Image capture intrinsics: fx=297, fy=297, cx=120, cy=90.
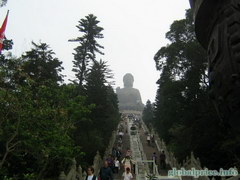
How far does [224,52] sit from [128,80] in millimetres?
85029

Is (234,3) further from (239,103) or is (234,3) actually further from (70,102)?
(70,102)

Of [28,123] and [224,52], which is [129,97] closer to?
[28,123]

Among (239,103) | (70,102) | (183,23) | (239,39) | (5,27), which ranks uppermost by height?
(183,23)

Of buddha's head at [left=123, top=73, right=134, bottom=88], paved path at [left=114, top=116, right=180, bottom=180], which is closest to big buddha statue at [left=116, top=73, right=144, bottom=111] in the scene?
buddha's head at [left=123, top=73, right=134, bottom=88]

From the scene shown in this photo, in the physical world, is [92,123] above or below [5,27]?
below

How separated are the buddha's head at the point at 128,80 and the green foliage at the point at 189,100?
6205 centimetres

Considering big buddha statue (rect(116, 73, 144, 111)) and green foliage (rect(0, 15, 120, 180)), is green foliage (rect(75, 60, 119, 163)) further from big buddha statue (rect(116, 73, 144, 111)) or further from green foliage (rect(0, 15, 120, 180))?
big buddha statue (rect(116, 73, 144, 111))

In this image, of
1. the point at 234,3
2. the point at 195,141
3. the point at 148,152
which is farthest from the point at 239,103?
the point at 148,152

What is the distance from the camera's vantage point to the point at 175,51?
2228 cm

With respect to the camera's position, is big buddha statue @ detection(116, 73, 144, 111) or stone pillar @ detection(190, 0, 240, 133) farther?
big buddha statue @ detection(116, 73, 144, 111)

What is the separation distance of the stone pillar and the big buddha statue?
7614 cm

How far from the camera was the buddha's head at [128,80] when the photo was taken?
8781 centimetres

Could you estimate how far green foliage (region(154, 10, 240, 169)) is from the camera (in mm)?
19000

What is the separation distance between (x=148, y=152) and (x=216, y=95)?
21.2 meters
